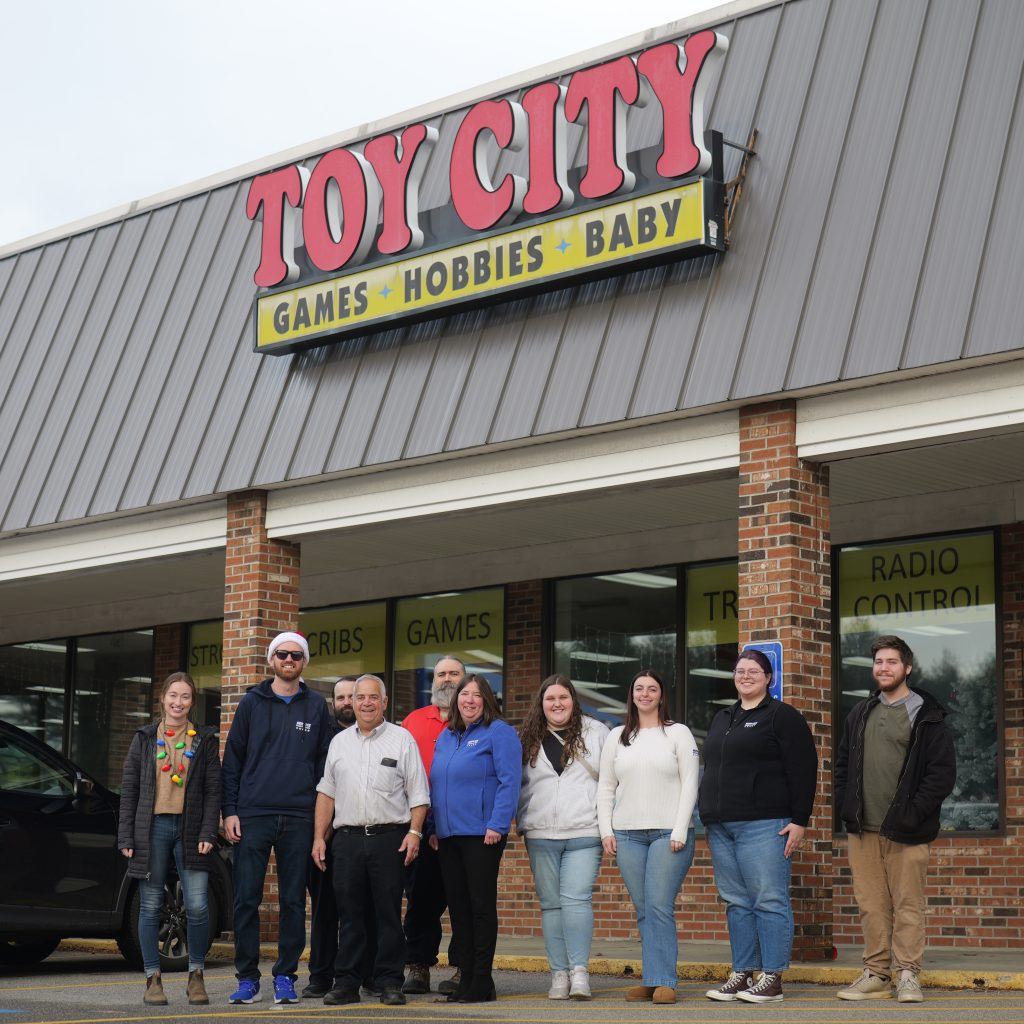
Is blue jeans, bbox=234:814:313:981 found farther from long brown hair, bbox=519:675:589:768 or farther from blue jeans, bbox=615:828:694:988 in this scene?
blue jeans, bbox=615:828:694:988

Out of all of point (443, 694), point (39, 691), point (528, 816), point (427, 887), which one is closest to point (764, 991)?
point (528, 816)

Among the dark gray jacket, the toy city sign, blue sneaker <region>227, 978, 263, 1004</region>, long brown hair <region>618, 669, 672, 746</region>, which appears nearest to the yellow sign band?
the toy city sign

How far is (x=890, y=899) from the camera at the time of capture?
9484mm

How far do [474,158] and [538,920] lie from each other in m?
6.55

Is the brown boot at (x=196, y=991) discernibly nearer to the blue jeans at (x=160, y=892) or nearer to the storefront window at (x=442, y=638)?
the blue jeans at (x=160, y=892)

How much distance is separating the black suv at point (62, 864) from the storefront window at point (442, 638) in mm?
4893

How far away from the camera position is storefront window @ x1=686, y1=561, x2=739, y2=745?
14734mm

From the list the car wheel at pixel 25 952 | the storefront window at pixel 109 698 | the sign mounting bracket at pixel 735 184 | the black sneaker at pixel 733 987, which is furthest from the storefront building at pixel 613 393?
the car wheel at pixel 25 952

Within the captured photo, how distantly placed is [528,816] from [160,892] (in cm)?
214

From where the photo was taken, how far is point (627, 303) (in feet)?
39.9

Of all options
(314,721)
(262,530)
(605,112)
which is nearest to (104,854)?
(314,721)

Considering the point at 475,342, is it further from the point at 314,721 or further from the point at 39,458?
the point at 39,458

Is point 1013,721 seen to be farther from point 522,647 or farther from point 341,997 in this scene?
point 341,997

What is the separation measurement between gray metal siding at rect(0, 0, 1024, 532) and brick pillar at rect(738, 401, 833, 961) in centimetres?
42
